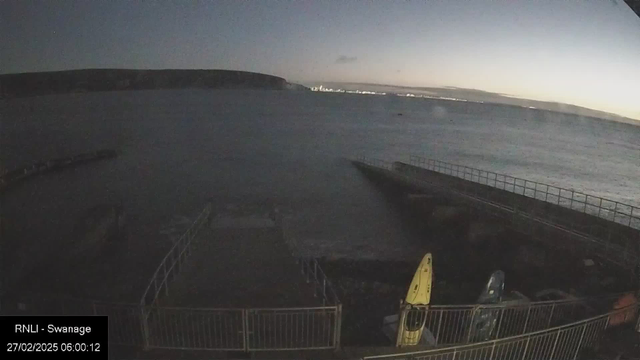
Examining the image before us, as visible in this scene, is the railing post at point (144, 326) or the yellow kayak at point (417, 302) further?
the yellow kayak at point (417, 302)

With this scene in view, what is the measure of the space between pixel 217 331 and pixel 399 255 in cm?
133

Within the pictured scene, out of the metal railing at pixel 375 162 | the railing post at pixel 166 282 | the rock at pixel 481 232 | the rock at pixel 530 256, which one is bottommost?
the railing post at pixel 166 282

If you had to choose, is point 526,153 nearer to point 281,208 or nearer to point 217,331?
point 281,208

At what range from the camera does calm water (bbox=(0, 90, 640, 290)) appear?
2.18 metres

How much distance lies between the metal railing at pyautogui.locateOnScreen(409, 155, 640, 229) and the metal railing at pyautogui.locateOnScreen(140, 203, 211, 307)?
5.25 ft

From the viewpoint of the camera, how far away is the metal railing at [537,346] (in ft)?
8.41

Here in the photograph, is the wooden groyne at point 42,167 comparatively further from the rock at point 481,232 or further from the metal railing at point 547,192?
the rock at point 481,232

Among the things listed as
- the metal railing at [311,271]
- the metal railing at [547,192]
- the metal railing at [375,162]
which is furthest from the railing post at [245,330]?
the metal railing at [547,192]

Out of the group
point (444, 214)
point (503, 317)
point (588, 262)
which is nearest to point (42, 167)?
point (444, 214)

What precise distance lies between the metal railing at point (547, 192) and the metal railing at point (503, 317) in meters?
0.80

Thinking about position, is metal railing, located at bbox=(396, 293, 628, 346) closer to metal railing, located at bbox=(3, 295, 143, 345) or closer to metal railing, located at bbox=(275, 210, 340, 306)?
metal railing, located at bbox=(275, 210, 340, 306)

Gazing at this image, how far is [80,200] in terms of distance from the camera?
2.21 metres

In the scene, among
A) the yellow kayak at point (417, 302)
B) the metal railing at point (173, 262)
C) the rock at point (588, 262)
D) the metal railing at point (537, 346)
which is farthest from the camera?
the rock at point (588, 262)

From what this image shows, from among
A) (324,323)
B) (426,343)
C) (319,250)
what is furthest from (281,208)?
(426,343)
